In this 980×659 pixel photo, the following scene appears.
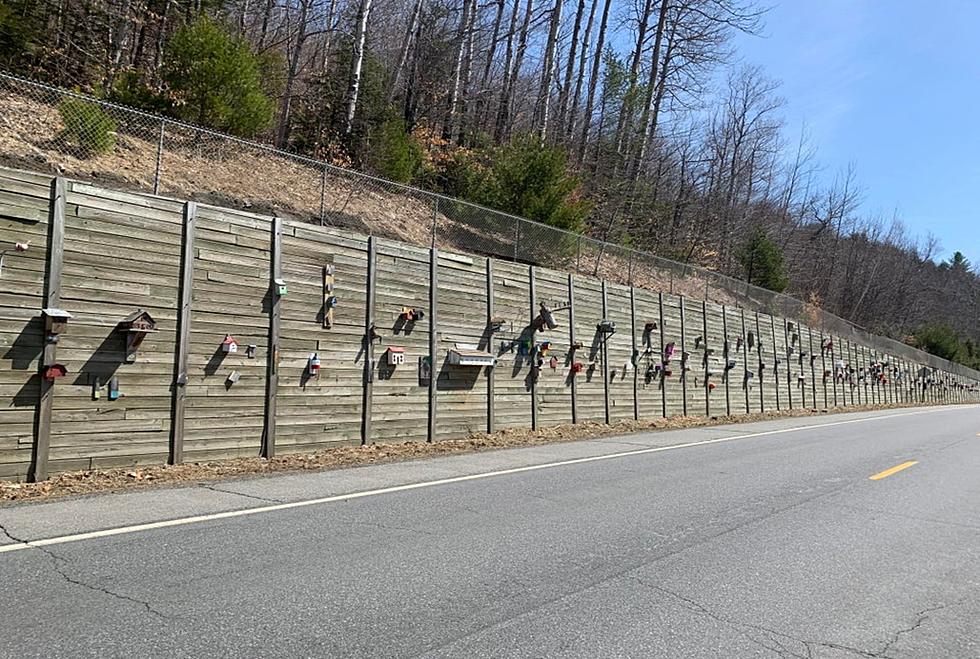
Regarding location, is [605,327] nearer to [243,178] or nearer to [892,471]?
[892,471]

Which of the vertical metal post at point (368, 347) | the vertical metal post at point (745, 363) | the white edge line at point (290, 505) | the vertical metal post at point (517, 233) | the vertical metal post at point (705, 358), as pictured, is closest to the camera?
the white edge line at point (290, 505)

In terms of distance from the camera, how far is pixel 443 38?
33562 mm

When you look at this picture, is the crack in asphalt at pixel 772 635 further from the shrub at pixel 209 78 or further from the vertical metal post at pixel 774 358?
the vertical metal post at pixel 774 358

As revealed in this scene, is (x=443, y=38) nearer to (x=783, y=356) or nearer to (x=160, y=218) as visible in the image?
(x=783, y=356)

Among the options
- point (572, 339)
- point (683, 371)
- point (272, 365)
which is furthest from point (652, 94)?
point (272, 365)

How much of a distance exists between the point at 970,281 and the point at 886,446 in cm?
9862

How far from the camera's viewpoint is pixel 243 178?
608 inches

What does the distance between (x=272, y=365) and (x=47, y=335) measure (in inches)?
128

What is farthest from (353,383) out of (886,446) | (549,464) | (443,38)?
(443,38)

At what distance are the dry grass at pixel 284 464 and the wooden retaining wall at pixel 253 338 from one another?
0.73 feet

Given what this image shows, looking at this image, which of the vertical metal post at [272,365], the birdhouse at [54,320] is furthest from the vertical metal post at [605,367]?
the birdhouse at [54,320]

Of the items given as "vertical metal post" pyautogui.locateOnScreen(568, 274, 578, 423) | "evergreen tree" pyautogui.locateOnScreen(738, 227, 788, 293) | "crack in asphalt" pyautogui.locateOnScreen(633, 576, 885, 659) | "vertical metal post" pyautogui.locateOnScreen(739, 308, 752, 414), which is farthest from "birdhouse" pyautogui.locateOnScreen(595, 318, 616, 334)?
"evergreen tree" pyautogui.locateOnScreen(738, 227, 788, 293)

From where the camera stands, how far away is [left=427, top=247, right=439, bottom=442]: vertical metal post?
13906 mm

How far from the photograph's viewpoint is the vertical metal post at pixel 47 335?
27.9ft
